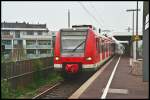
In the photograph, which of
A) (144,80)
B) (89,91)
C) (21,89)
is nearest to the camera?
(89,91)

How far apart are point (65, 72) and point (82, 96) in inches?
351

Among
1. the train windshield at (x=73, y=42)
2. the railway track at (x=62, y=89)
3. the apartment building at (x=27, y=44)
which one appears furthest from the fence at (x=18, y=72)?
the train windshield at (x=73, y=42)

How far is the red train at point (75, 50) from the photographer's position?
69.6 feet

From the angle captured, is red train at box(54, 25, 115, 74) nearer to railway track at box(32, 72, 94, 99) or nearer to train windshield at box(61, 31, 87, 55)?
train windshield at box(61, 31, 87, 55)

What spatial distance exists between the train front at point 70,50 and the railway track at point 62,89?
91cm

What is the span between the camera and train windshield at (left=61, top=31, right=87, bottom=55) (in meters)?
21.5

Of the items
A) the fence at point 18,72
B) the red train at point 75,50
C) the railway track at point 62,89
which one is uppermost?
the red train at point 75,50

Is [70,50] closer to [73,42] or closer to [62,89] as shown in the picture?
[73,42]

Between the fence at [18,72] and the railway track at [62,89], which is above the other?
the fence at [18,72]

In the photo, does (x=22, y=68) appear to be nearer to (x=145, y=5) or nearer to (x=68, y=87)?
(x=68, y=87)

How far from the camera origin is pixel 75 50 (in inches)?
848

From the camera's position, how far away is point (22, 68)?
2228 centimetres

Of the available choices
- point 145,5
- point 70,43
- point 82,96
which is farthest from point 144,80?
point 82,96

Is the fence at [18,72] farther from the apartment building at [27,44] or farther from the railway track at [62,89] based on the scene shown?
the railway track at [62,89]
